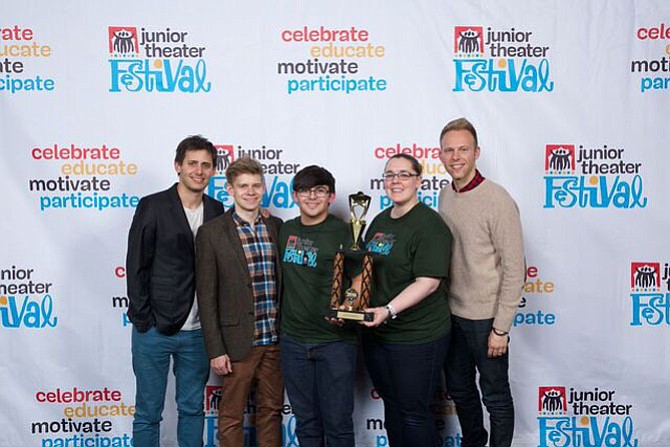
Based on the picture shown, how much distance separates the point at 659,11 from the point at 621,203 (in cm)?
83

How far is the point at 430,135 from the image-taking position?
2350 millimetres

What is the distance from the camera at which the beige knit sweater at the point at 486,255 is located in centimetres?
180

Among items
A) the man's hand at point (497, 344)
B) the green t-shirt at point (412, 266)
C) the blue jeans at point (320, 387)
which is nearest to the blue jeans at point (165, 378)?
the blue jeans at point (320, 387)

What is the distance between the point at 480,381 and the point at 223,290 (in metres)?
0.94

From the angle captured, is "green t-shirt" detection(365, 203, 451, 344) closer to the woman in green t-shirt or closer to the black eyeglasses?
the woman in green t-shirt

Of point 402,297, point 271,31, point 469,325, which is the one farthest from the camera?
point 271,31

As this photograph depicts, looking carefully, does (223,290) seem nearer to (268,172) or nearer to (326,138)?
(268,172)

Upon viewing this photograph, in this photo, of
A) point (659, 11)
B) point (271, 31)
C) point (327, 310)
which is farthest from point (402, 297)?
point (659, 11)

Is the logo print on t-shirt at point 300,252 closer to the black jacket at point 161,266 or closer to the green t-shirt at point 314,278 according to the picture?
the green t-shirt at point 314,278

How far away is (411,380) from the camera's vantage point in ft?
5.79

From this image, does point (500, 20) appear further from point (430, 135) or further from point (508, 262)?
point (508, 262)

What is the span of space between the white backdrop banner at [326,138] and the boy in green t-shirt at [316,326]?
0.57 m

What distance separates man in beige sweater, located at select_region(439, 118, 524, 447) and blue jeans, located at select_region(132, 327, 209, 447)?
920 millimetres

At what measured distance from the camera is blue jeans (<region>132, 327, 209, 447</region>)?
192 cm
